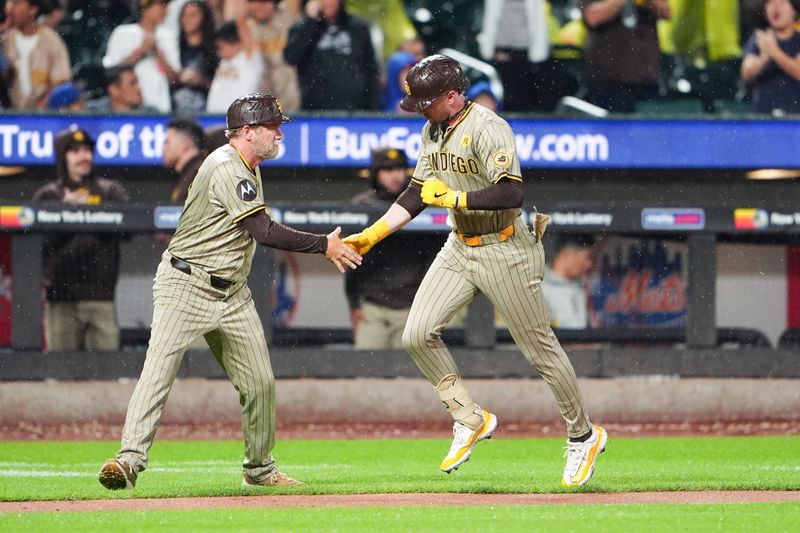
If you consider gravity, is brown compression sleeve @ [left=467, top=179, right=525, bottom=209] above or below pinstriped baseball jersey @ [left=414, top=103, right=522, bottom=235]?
below

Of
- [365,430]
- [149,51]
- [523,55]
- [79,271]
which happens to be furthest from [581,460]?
[149,51]

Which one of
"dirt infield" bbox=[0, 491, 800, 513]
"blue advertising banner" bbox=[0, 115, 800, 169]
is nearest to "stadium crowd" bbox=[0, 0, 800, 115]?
"blue advertising banner" bbox=[0, 115, 800, 169]

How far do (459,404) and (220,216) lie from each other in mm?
1392

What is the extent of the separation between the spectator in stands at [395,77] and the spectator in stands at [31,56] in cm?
260

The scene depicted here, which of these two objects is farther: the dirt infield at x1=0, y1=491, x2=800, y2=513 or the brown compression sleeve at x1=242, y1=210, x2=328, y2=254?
the brown compression sleeve at x1=242, y1=210, x2=328, y2=254

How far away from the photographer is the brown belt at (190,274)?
6359mm

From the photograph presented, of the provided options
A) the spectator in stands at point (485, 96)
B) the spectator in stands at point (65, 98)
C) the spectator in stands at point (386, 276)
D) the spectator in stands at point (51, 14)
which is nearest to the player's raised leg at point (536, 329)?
the spectator in stands at point (386, 276)

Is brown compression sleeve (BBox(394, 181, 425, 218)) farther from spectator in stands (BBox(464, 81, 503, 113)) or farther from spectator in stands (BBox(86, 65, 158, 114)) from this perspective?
spectator in stands (BBox(86, 65, 158, 114))

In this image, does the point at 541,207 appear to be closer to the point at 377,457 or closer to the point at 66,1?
the point at 377,457

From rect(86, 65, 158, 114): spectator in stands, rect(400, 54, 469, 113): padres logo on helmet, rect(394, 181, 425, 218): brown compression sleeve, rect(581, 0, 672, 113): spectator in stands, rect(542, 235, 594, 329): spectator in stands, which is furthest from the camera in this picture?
rect(581, 0, 672, 113): spectator in stands

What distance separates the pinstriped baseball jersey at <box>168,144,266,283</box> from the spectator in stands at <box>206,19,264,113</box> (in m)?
5.24

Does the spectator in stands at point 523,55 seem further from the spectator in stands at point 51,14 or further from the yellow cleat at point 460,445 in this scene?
the yellow cleat at point 460,445

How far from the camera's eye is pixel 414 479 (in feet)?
23.0

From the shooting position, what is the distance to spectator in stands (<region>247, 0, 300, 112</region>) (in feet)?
38.1
